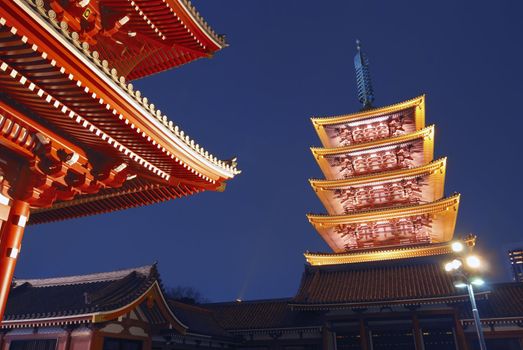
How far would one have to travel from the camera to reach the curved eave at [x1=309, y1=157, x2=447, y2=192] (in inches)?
901

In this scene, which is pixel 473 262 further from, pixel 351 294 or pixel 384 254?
pixel 384 254

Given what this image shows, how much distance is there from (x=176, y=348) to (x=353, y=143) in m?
16.9

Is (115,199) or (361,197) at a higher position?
(361,197)

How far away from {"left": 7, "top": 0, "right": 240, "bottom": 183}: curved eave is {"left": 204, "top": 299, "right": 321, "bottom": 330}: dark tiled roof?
13505 mm

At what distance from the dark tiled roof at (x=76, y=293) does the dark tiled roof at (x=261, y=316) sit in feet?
23.8

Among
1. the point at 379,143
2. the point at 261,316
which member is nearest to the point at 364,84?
the point at 379,143

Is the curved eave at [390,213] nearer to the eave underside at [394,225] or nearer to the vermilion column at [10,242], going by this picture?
the eave underside at [394,225]

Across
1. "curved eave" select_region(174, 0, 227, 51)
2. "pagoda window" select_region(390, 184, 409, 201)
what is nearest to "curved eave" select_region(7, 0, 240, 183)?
"curved eave" select_region(174, 0, 227, 51)

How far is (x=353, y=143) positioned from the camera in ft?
87.7

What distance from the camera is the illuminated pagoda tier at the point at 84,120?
5.12 metres

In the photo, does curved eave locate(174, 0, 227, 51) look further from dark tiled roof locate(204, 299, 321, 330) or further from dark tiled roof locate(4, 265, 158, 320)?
dark tiled roof locate(204, 299, 321, 330)

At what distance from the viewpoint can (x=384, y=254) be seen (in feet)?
73.5

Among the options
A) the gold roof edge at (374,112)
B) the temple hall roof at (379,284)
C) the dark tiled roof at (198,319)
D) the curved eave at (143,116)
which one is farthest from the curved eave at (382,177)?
the curved eave at (143,116)

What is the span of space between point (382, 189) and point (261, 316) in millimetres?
10765
